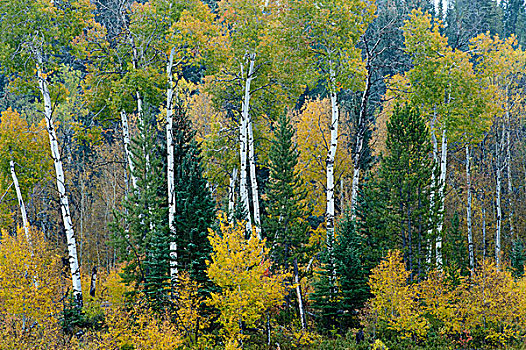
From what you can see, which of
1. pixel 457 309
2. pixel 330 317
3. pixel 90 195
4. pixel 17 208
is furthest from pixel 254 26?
pixel 90 195

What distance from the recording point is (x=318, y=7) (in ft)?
55.2

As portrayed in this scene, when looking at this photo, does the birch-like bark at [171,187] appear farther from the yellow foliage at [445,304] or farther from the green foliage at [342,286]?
the yellow foliage at [445,304]

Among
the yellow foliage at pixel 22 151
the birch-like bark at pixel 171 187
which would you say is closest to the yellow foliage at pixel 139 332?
the birch-like bark at pixel 171 187

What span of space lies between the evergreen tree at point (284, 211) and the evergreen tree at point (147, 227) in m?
4.87

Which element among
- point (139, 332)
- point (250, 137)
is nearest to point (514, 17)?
point (250, 137)

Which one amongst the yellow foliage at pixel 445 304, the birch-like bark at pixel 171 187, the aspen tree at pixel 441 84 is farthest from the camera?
the aspen tree at pixel 441 84

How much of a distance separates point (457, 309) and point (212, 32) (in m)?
14.9

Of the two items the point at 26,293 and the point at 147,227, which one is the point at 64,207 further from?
the point at 26,293

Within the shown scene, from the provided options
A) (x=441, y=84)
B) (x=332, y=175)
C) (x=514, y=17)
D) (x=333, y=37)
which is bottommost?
Result: (x=332, y=175)

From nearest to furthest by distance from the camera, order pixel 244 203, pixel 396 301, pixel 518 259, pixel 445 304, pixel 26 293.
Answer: pixel 26 293 < pixel 396 301 < pixel 445 304 < pixel 244 203 < pixel 518 259

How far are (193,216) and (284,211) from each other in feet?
14.4

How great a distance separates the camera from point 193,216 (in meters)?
17.0

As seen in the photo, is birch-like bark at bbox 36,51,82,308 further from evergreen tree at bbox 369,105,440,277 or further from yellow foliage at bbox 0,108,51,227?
evergreen tree at bbox 369,105,440,277

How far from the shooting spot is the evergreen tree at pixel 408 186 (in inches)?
695
